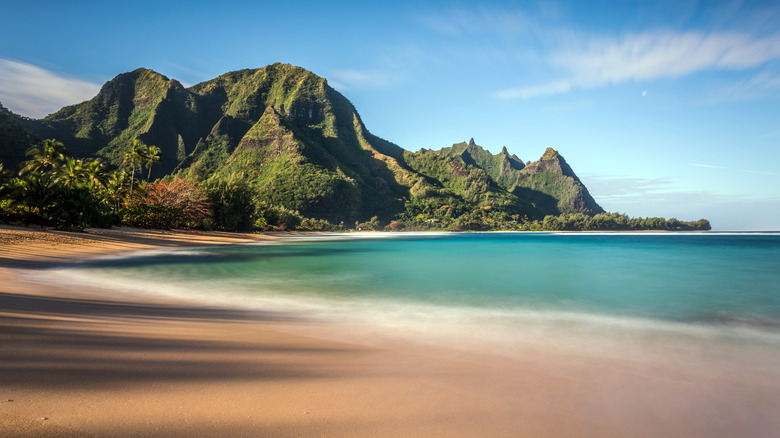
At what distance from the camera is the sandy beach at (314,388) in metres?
2.74

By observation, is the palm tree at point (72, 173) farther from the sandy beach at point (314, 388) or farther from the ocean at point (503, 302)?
the sandy beach at point (314, 388)

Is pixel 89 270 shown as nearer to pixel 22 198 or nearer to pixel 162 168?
pixel 22 198

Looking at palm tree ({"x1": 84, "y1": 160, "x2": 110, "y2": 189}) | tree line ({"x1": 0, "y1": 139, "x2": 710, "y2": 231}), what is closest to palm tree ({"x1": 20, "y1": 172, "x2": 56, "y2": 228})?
tree line ({"x1": 0, "y1": 139, "x2": 710, "y2": 231})

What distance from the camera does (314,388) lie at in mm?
3602

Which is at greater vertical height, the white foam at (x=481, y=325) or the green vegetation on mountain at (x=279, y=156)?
the green vegetation on mountain at (x=279, y=156)

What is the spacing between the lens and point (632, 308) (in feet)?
34.6

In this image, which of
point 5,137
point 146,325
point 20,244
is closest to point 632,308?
point 146,325

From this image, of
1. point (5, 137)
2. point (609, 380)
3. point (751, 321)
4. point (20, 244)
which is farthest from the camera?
point (5, 137)

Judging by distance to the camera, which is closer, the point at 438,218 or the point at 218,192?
the point at 218,192

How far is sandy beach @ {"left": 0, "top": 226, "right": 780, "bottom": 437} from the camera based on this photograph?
2.74 meters

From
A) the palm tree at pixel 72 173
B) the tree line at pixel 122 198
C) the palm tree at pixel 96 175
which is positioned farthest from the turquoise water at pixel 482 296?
the palm tree at pixel 96 175

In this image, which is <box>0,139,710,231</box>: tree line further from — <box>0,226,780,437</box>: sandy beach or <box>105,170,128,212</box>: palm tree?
<box>0,226,780,437</box>: sandy beach

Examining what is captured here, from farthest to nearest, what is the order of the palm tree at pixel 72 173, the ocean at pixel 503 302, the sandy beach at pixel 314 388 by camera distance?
the palm tree at pixel 72 173
the ocean at pixel 503 302
the sandy beach at pixel 314 388

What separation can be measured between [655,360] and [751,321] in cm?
581
